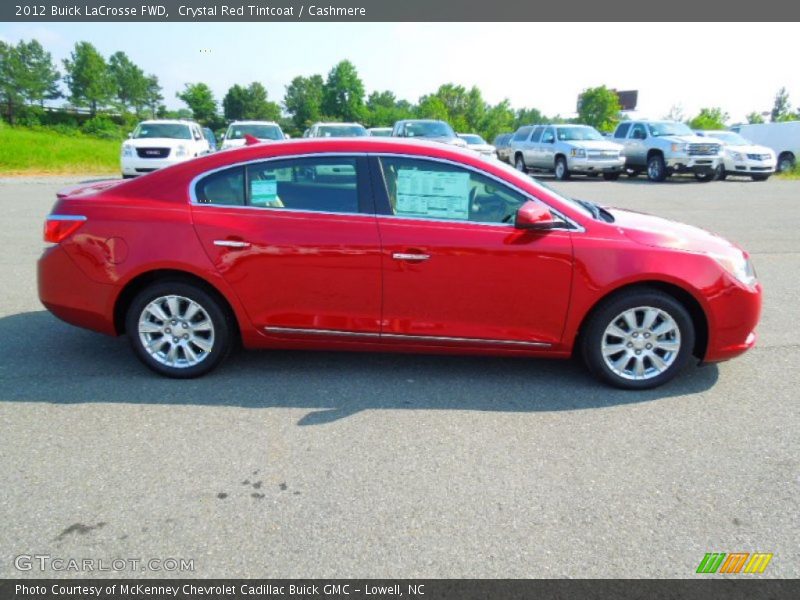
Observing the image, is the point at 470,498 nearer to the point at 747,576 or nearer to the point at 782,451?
the point at 747,576

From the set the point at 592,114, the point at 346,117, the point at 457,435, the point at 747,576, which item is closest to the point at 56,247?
the point at 457,435

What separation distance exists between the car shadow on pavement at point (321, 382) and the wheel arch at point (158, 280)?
0.41m

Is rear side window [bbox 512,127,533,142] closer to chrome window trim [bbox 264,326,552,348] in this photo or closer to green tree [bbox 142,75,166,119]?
chrome window trim [bbox 264,326,552,348]

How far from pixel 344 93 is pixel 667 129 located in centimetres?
7037

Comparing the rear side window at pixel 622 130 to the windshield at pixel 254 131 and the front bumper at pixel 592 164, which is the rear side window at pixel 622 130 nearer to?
the front bumper at pixel 592 164

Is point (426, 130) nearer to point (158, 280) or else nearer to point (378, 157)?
point (378, 157)

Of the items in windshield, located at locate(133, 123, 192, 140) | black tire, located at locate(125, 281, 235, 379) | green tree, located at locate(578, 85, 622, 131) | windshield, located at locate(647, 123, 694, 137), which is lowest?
black tire, located at locate(125, 281, 235, 379)

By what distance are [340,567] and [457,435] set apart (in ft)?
3.98

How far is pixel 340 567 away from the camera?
2.41 meters

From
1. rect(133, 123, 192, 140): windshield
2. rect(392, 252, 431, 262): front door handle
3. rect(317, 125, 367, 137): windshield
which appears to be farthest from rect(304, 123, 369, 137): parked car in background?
rect(392, 252, 431, 262): front door handle

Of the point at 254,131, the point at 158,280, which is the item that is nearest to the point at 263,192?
the point at 158,280

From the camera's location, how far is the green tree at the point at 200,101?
263ft

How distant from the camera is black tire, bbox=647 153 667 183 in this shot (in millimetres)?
20219

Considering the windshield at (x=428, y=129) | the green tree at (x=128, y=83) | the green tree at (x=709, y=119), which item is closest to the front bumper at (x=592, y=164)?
the windshield at (x=428, y=129)
